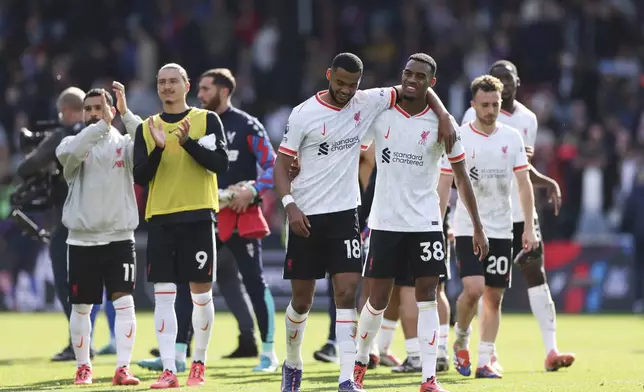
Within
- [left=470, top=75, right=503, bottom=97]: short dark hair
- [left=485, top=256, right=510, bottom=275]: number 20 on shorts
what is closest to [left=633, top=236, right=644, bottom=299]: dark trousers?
[left=485, top=256, right=510, bottom=275]: number 20 on shorts

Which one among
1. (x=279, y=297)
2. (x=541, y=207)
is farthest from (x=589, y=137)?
(x=279, y=297)

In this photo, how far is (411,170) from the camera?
10.2m

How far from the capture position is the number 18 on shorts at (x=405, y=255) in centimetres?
1010

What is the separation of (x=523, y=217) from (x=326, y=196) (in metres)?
3.27

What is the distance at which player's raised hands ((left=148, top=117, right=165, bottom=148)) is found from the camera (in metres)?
10.6

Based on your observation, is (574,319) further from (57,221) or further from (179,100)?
(179,100)

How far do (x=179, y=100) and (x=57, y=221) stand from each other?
345 centimetres

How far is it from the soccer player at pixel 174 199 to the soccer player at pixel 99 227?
49 centimetres

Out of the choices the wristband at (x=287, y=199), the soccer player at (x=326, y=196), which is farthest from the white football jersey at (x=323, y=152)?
the wristband at (x=287, y=199)

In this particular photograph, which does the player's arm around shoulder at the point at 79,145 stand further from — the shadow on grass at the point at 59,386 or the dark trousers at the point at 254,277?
the dark trousers at the point at 254,277

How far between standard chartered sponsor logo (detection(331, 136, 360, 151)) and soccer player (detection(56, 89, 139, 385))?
209cm

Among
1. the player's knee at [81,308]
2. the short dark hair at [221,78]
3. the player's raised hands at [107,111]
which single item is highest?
the short dark hair at [221,78]

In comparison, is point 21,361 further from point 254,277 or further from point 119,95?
point 119,95

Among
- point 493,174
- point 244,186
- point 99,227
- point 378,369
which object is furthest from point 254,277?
point 493,174
